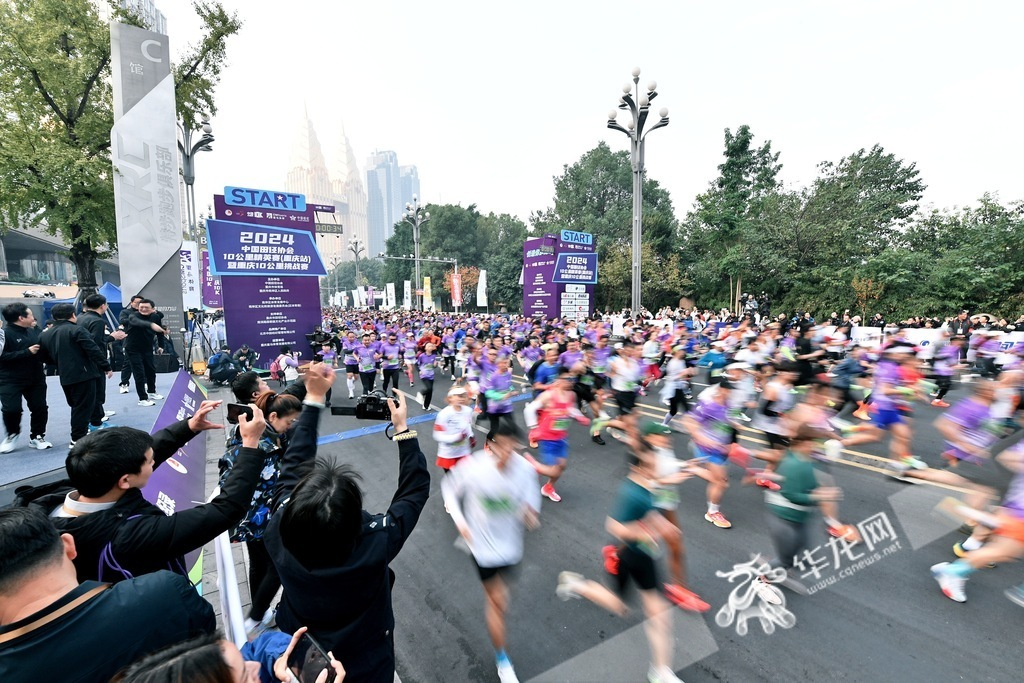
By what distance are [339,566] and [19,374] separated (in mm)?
7085

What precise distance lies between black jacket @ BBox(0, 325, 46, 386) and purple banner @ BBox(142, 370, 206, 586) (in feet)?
7.42

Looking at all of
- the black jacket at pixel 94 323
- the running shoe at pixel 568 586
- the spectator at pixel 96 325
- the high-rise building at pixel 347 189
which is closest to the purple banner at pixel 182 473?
the spectator at pixel 96 325

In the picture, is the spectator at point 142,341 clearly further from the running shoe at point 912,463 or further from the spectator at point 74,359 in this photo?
Answer: the running shoe at point 912,463

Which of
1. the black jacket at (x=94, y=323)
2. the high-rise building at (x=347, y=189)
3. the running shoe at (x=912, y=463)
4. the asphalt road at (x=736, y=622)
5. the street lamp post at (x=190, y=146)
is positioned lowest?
the asphalt road at (x=736, y=622)

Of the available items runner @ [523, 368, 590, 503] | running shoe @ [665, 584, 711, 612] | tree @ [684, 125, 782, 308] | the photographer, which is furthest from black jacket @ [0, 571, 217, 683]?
tree @ [684, 125, 782, 308]

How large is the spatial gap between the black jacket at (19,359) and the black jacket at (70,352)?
127 millimetres

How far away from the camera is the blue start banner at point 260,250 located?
12.8 meters

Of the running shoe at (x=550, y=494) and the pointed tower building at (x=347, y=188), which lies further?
the pointed tower building at (x=347, y=188)

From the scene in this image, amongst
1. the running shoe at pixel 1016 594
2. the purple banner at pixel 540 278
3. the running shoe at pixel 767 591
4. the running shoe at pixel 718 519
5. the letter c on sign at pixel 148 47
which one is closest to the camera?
the running shoe at pixel 1016 594

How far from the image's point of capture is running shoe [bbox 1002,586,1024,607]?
11.8ft

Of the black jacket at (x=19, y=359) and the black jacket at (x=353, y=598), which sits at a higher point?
the black jacket at (x=19, y=359)

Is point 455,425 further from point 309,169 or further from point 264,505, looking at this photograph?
point 309,169

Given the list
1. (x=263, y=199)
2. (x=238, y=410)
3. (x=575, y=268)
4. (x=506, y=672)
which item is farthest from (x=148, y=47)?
(x=575, y=268)

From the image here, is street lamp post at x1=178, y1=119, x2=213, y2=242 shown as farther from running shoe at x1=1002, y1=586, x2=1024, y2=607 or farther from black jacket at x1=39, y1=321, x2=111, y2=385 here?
running shoe at x1=1002, y1=586, x2=1024, y2=607
